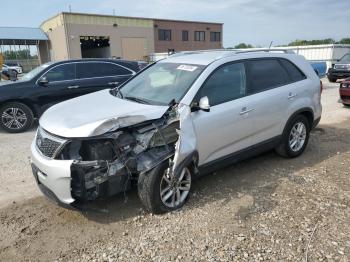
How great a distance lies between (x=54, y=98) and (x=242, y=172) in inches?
197

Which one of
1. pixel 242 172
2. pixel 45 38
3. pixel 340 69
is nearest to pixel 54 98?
pixel 242 172

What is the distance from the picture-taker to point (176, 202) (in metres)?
3.72

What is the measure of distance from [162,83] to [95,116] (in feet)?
3.93

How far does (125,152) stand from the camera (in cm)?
335

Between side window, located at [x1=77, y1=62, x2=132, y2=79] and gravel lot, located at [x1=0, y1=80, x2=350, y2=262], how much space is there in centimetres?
385

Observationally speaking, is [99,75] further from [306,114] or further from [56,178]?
[56,178]

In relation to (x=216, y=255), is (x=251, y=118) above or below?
above

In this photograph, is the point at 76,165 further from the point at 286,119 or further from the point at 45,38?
the point at 45,38

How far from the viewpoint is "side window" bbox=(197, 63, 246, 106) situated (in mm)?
3920

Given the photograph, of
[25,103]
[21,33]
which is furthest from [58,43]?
[25,103]

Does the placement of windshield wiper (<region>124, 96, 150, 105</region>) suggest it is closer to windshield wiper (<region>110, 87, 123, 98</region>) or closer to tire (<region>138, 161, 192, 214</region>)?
windshield wiper (<region>110, 87, 123, 98</region>)

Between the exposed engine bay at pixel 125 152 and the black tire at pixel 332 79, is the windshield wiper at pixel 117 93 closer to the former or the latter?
the exposed engine bay at pixel 125 152

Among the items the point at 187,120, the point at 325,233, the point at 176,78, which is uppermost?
the point at 176,78

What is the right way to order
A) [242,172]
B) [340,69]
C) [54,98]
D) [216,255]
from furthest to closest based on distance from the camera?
1. [340,69]
2. [54,98]
3. [242,172]
4. [216,255]
